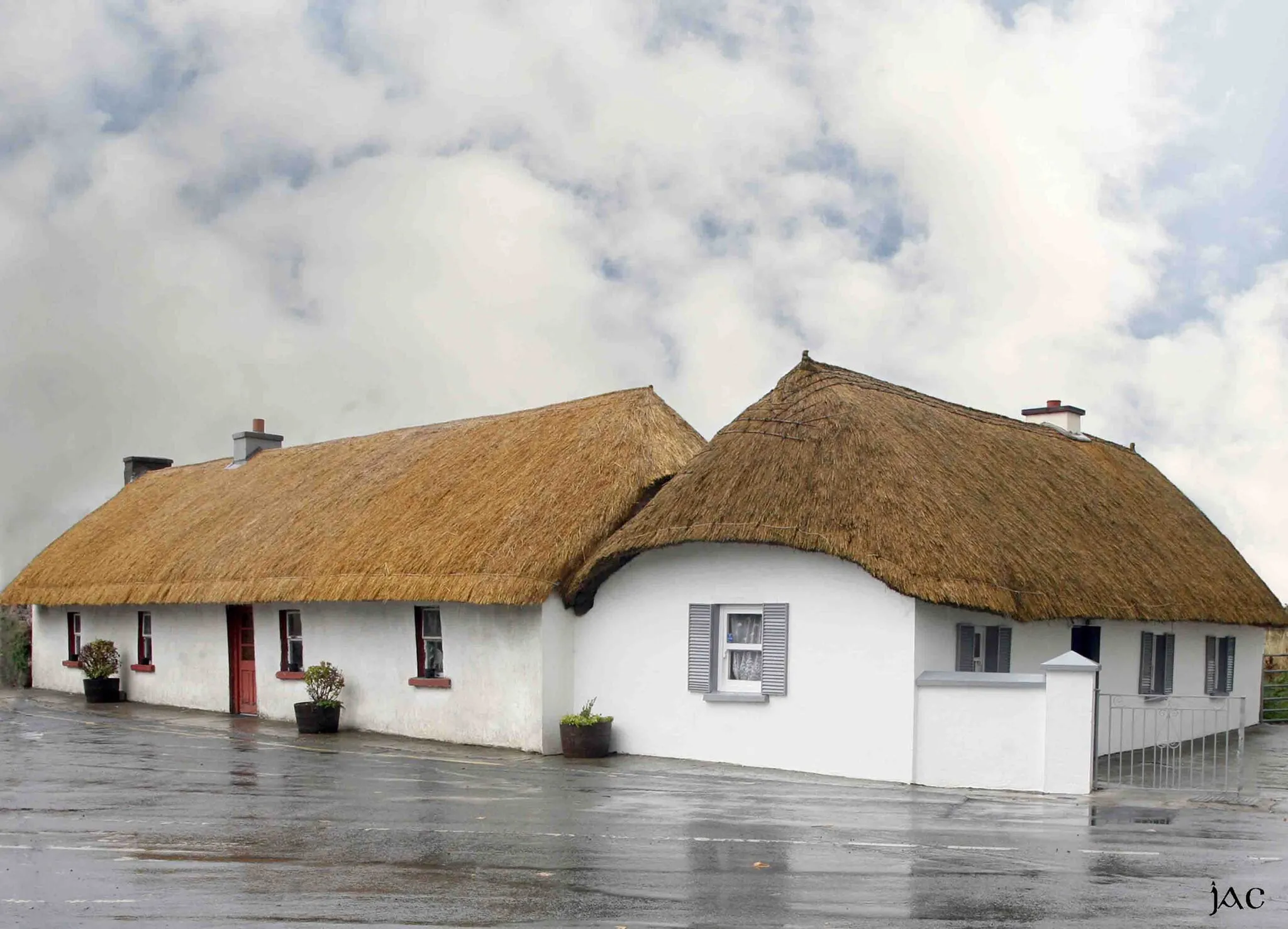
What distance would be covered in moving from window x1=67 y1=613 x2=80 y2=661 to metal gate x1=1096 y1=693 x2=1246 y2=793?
24981 mm

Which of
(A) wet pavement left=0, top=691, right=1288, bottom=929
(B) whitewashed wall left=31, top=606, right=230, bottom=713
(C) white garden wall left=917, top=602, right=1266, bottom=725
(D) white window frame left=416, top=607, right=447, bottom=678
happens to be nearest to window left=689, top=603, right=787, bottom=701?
(A) wet pavement left=0, top=691, right=1288, bottom=929

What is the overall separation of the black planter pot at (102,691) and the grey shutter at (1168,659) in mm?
22348

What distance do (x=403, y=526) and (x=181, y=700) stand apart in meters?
8.49

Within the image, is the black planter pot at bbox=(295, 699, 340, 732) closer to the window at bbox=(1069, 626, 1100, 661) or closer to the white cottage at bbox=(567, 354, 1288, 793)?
the white cottage at bbox=(567, 354, 1288, 793)

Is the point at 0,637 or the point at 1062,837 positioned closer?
the point at 1062,837

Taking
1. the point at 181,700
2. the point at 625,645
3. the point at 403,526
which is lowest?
the point at 181,700

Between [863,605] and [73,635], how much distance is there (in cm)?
2424

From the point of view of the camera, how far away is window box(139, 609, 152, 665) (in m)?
31.2

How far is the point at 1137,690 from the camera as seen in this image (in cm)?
2370

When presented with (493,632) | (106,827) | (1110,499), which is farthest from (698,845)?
(1110,499)

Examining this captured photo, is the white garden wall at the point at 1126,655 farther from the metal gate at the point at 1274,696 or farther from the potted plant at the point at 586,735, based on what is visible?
the potted plant at the point at 586,735

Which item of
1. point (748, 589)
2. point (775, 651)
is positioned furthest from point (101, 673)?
point (775, 651)

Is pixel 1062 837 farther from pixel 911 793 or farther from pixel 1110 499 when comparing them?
pixel 1110 499

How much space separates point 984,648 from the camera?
1973cm
